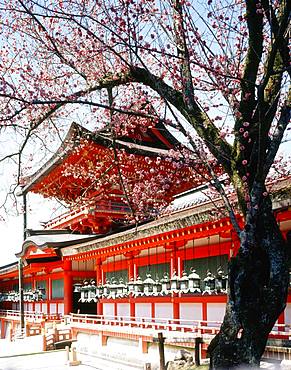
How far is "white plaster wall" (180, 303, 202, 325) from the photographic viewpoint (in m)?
14.0

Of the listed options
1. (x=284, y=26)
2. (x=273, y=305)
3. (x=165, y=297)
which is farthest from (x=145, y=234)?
(x=284, y=26)

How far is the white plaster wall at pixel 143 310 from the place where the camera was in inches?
654

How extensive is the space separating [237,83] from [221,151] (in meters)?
1.32

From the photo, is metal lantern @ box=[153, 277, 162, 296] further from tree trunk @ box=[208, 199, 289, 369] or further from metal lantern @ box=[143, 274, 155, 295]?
tree trunk @ box=[208, 199, 289, 369]

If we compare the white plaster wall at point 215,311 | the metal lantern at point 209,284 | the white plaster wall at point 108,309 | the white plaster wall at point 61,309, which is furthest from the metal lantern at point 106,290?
the white plaster wall at point 61,309

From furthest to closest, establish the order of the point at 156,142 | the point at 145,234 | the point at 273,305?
1. the point at 156,142
2. the point at 145,234
3. the point at 273,305

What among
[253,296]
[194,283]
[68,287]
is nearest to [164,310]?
[194,283]

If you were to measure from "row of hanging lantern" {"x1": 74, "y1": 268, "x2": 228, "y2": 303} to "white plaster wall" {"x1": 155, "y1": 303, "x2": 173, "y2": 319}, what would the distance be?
48cm

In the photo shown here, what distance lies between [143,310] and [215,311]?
13.9 ft

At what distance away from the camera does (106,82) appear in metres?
7.96

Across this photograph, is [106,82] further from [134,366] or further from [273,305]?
[134,366]

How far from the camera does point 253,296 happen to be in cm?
619

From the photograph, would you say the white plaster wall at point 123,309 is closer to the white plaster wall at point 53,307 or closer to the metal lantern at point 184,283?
the metal lantern at point 184,283

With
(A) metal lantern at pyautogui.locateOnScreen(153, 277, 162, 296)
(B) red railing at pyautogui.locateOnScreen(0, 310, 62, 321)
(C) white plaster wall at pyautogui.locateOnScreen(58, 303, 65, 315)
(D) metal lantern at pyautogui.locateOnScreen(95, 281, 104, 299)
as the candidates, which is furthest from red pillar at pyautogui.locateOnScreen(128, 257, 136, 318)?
(C) white plaster wall at pyautogui.locateOnScreen(58, 303, 65, 315)
